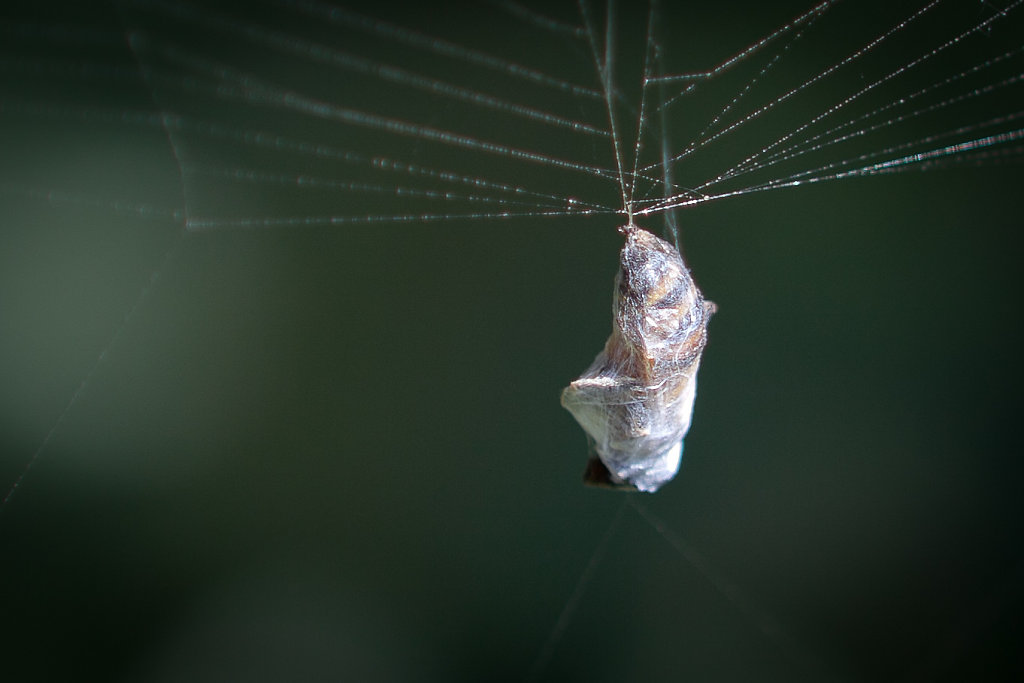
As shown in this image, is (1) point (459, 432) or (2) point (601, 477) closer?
(2) point (601, 477)

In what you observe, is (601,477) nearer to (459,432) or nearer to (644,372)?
(644,372)

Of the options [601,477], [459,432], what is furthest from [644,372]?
[459,432]

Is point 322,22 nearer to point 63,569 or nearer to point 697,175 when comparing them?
point 697,175

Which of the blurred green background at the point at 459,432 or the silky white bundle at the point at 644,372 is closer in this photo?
the silky white bundle at the point at 644,372

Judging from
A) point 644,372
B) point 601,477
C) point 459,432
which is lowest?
point 459,432

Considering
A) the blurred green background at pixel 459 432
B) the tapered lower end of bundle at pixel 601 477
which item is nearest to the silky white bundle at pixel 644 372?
the tapered lower end of bundle at pixel 601 477

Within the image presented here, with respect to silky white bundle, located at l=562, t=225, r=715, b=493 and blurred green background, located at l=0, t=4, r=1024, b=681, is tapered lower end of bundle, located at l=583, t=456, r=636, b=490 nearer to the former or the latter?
silky white bundle, located at l=562, t=225, r=715, b=493

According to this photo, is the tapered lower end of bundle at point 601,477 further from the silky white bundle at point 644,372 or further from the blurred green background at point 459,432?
the blurred green background at point 459,432
